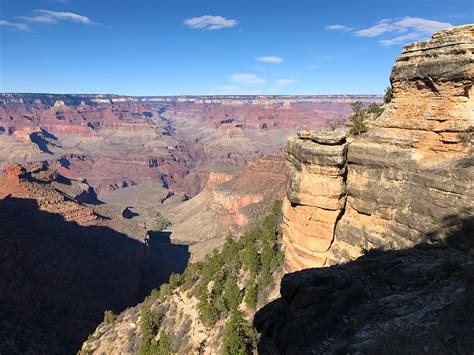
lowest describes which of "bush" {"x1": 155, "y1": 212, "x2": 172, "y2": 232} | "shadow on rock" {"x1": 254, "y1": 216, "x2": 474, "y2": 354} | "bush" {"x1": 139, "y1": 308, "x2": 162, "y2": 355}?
"bush" {"x1": 155, "y1": 212, "x2": 172, "y2": 232}

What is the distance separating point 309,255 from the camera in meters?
26.0

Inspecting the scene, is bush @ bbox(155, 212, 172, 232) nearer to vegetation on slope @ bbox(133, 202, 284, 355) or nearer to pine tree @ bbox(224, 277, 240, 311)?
vegetation on slope @ bbox(133, 202, 284, 355)

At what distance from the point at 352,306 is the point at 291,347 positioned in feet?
9.24

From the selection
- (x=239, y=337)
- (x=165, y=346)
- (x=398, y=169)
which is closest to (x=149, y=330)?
(x=165, y=346)

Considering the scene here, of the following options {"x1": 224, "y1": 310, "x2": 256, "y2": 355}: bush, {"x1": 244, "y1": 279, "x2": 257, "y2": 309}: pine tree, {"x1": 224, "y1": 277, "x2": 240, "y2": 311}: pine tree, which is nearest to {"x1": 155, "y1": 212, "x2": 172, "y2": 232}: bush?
{"x1": 224, "y1": 277, "x2": 240, "y2": 311}: pine tree

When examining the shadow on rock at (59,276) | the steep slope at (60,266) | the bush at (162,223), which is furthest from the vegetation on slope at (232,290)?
the bush at (162,223)

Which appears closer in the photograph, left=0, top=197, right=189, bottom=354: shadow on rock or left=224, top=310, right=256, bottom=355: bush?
left=224, top=310, right=256, bottom=355: bush

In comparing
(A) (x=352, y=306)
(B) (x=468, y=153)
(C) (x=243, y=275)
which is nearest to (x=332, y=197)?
(B) (x=468, y=153)

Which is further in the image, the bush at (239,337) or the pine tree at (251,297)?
the pine tree at (251,297)

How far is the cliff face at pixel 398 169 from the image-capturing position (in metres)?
19.2

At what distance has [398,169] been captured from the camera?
21703 millimetres

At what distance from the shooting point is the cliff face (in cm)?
1920

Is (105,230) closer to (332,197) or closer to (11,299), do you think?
(11,299)

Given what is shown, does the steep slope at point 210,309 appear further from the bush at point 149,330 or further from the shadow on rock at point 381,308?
the shadow on rock at point 381,308
